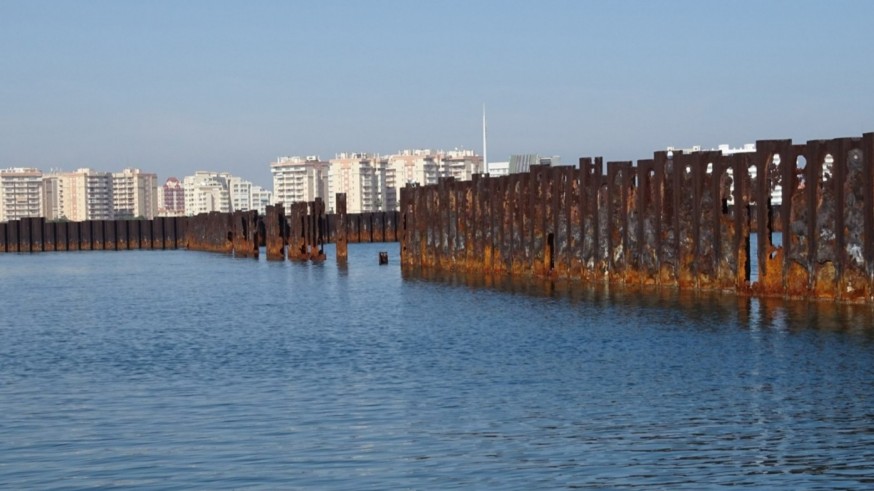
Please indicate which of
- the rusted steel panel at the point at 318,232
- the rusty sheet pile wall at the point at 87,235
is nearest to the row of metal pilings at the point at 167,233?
the rusty sheet pile wall at the point at 87,235

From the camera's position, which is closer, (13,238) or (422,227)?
(422,227)

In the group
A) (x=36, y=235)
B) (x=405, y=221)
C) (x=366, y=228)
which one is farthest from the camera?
(x=36, y=235)

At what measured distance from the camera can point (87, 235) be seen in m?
99.1

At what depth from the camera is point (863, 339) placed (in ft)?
70.1

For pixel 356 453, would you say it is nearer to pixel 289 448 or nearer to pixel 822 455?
pixel 289 448

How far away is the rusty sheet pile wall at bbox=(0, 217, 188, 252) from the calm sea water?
66.8 meters

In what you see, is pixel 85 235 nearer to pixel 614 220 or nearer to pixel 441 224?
pixel 441 224

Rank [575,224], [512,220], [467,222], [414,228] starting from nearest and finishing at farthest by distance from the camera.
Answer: [575,224] < [512,220] < [467,222] < [414,228]

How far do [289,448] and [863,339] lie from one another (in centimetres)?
1116

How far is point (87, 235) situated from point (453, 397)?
A: 85.8 metres

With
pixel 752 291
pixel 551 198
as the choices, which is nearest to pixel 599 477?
pixel 752 291

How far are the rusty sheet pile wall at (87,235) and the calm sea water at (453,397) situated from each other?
66811 mm

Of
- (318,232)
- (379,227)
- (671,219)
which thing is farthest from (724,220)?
(379,227)

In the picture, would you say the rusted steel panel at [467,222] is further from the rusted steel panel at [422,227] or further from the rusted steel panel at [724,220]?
the rusted steel panel at [724,220]
